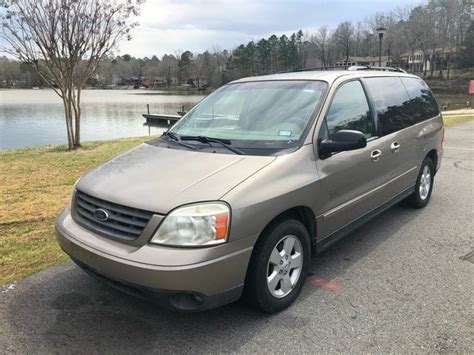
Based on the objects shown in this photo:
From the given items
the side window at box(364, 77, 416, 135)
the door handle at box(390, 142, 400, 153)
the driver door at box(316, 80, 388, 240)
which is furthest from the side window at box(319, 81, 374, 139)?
the door handle at box(390, 142, 400, 153)

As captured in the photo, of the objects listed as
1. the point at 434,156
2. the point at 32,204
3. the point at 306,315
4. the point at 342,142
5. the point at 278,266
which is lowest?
the point at 306,315

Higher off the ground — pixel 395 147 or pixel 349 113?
pixel 349 113

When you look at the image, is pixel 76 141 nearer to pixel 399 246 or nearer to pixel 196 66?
pixel 399 246

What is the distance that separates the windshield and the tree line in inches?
3138

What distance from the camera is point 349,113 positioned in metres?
4.07

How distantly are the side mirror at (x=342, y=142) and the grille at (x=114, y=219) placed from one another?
156cm

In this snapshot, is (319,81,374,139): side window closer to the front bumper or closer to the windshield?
the windshield

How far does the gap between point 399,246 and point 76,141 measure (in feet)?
36.9

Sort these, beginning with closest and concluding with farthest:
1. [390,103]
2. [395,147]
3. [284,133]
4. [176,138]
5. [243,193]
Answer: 1. [243,193]
2. [284,133]
3. [176,138]
4. [395,147]
5. [390,103]

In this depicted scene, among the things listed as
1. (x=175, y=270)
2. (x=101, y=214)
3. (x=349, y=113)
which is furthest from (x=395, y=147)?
(x=101, y=214)

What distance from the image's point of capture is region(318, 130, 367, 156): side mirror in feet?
11.2

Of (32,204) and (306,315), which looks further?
(32,204)

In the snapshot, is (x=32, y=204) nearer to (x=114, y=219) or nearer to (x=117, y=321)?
(x=117, y=321)

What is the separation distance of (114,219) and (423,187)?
14.5 ft
